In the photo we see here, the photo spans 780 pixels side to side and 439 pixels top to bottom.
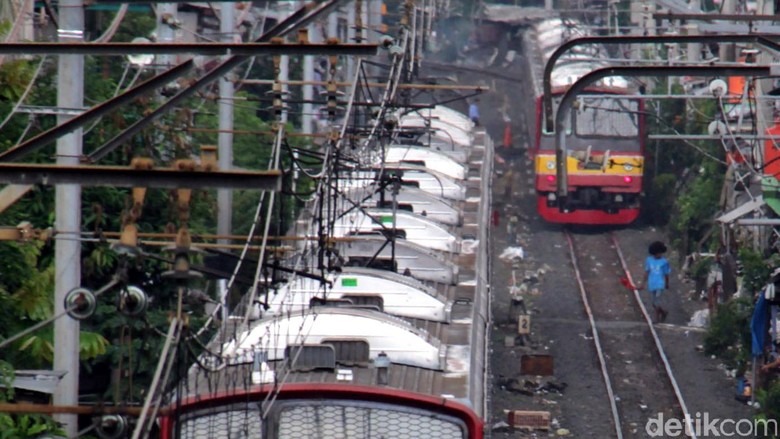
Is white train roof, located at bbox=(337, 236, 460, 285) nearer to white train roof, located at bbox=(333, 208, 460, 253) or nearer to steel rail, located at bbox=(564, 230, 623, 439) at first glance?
white train roof, located at bbox=(333, 208, 460, 253)

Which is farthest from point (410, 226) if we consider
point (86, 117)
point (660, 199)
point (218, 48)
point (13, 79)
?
point (660, 199)

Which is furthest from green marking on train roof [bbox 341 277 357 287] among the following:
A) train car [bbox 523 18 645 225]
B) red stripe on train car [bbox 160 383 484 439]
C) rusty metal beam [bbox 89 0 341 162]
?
train car [bbox 523 18 645 225]

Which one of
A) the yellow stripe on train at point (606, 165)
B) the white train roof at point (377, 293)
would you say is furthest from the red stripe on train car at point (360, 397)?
the yellow stripe on train at point (606, 165)

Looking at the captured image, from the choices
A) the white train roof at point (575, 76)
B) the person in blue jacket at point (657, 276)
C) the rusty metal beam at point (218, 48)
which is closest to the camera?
the rusty metal beam at point (218, 48)

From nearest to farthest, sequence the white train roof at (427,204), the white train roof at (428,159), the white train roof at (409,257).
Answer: the white train roof at (409,257) < the white train roof at (427,204) < the white train roof at (428,159)

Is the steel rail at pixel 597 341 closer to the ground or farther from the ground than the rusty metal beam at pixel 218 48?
closer to the ground

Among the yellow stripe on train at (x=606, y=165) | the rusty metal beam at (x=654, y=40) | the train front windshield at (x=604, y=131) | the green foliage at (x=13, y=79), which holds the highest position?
the rusty metal beam at (x=654, y=40)

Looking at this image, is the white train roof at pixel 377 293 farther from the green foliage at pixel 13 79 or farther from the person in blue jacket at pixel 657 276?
the person in blue jacket at pixel 657 276
